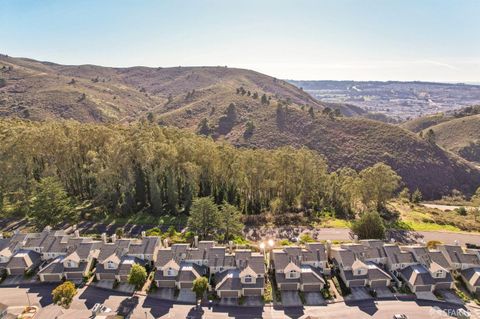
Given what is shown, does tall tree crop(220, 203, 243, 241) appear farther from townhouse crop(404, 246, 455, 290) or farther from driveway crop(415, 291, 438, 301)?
driveway crop(415, 291, 438, 301)

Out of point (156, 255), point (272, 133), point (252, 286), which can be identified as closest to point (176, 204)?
point (156, 255)

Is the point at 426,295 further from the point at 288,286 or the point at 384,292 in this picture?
the point at 288,286

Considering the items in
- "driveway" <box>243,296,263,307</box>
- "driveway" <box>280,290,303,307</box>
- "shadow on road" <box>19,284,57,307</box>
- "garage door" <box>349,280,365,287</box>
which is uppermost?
"garage door" <box>349,280,365,287</box>

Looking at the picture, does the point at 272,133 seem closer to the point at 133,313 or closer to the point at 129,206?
the point at 129,206

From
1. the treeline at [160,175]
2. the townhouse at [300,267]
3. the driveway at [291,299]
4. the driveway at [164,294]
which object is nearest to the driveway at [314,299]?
the townhouse at [300,267]

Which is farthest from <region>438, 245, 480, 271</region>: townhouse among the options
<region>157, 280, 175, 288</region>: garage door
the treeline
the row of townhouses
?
<region>157, 280, 175, 288</region>: garage door

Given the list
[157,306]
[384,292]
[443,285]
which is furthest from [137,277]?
[443,285]
